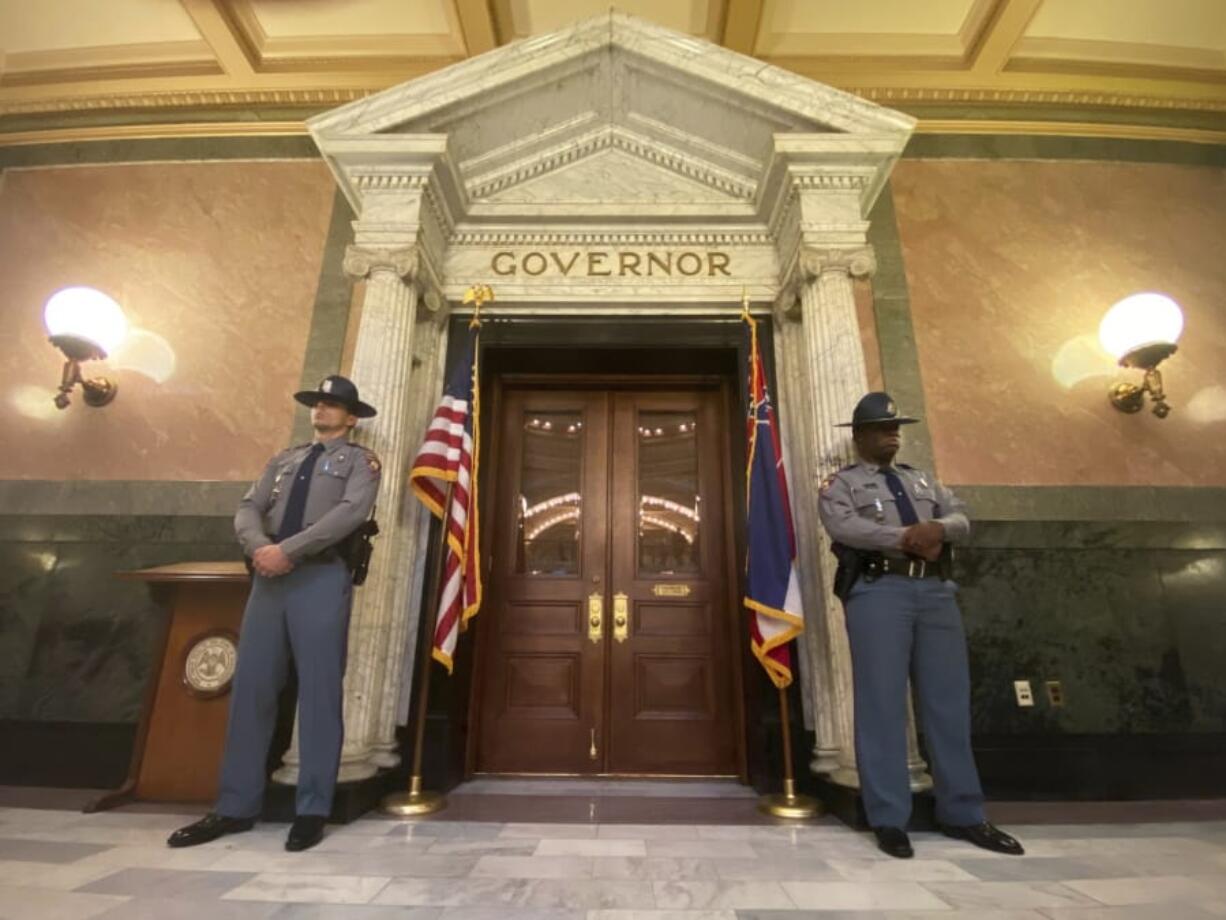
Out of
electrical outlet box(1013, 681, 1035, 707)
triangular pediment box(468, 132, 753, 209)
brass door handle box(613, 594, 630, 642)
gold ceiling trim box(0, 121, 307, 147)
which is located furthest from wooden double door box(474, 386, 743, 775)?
gold ceiling trim box(0, 121, 307, 147)

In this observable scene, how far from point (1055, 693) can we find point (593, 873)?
9.75ft

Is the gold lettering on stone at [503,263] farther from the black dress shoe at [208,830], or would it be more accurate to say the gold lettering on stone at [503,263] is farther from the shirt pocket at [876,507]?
the black dress shoe at [208,830]

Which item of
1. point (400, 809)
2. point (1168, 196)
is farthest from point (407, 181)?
point (1168, 196)

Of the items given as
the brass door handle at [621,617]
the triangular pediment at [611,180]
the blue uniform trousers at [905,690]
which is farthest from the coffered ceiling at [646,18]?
the brass door handle at [621,617]

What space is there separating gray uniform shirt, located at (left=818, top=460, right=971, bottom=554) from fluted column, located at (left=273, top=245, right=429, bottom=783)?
221 centimetres

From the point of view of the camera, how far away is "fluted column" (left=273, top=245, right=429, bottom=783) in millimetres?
2893

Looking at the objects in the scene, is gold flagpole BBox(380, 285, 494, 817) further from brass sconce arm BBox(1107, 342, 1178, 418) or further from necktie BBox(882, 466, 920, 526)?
brass sconce arm BBox(1107, 342, 1178, 418)

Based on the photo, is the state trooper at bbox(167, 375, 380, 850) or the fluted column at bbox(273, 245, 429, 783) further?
the fluted column at bbox(273, 245, 429, 783)

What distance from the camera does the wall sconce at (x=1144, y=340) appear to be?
3.86 metres

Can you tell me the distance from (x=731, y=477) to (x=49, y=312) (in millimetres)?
4690

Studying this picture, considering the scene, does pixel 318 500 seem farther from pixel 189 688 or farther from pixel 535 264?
pixel 535 264

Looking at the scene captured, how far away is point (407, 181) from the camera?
141 inches

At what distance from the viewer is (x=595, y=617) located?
3.93 metres

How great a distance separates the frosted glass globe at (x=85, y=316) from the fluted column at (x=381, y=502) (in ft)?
6.77
